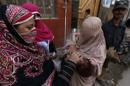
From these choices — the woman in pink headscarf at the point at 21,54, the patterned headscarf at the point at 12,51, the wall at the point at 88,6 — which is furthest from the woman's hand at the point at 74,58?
the wall at the point at 88,6

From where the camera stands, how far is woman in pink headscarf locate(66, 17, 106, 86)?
1.73 meters

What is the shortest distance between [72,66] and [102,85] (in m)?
2.10

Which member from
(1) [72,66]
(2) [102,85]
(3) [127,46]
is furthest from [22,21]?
(3) [127,46]

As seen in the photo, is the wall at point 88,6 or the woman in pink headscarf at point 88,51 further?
the wall at point 88,6

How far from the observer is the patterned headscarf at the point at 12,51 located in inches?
55.9

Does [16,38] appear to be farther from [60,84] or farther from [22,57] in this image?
[60,84]

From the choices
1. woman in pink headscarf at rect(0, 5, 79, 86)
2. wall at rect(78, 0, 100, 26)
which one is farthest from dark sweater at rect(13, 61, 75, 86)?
wall at rect(78, 0, 100, 26)

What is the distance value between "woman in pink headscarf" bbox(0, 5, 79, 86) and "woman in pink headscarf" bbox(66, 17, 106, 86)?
11cm

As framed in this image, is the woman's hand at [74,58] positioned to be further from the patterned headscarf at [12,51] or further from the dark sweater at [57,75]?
the patterned headscarf at [12,51]

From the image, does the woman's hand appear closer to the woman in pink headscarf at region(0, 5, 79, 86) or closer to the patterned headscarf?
the woman in pink headscarf at region(0, 5, 79, 86)

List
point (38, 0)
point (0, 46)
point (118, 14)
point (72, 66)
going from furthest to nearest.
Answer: point (38, 0) → point (118, 14) → point (72, 66) → point (0, 46)

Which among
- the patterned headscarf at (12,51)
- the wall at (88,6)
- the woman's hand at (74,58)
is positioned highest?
the patterned headscarf at (12,51)

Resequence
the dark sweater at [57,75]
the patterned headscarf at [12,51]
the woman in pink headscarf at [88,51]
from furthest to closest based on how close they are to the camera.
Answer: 1. the woman in pink headscarf at [88,51]
2. the dark sweater at [57,75]
3. the patterned headscarf at [12,51]

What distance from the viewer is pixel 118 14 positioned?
2996 millimetres
